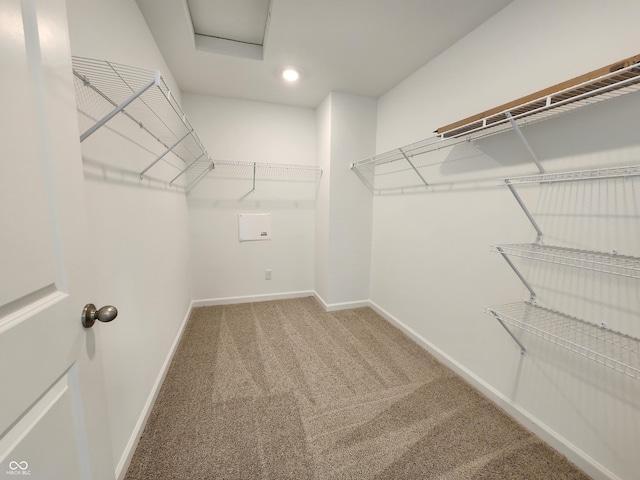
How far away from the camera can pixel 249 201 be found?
3.08 meters

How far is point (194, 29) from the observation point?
76.2 inches

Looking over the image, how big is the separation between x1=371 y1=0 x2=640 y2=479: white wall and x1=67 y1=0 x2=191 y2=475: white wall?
1.98 metres

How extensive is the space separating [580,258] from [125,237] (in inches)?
86.1

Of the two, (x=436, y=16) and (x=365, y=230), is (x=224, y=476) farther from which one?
(x=436, y=16)

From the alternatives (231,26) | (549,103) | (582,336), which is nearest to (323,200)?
(231,26)

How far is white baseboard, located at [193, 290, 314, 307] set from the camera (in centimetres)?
309

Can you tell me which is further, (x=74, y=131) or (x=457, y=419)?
(x=457, y=419)

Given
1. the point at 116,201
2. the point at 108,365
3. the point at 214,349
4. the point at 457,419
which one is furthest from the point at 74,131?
the point at 457,419

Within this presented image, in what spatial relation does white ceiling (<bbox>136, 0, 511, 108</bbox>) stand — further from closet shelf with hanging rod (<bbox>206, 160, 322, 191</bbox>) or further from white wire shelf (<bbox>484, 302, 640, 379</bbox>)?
white wire shelf (<bbox>484, 302, 640, 379</bbox>)

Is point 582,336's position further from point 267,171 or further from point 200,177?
point 200,177

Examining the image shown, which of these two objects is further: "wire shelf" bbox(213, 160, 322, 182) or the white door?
"wire shelf" bbox(213, 160, 322, 182)

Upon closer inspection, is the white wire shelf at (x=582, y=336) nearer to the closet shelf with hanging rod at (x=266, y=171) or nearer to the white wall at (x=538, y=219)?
the white wall at (x=538, y=219)

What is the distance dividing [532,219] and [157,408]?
7.91 ft

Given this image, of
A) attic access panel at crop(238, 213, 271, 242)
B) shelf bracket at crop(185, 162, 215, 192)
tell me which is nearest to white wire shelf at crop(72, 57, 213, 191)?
shelf bracket at crop(185, 162, 215, 192)
